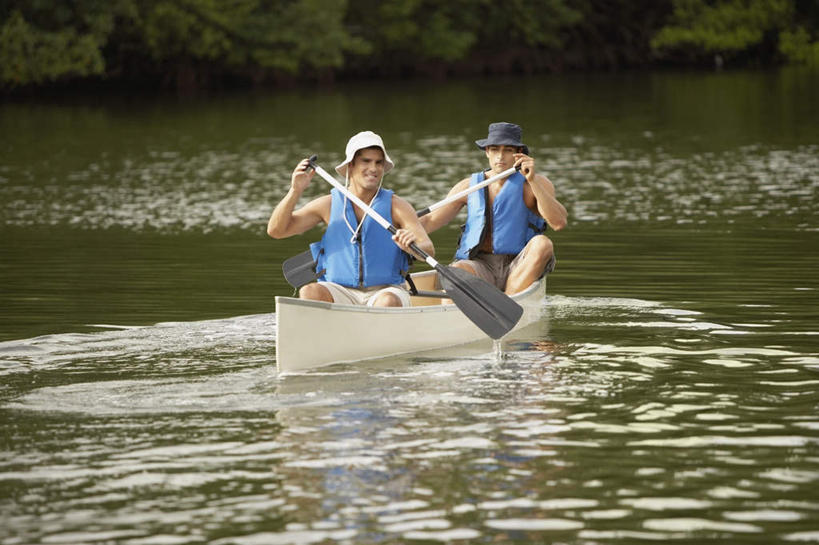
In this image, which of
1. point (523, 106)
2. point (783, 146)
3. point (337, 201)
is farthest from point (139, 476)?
point (523, 106)

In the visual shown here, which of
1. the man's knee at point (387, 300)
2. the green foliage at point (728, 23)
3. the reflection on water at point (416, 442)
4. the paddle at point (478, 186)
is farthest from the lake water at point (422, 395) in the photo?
the green foliage at point (728, 23)

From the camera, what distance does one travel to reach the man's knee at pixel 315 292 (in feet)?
32.8

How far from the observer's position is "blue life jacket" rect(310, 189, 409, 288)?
10.3 meters

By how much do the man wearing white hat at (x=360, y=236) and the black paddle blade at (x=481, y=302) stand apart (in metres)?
0.30

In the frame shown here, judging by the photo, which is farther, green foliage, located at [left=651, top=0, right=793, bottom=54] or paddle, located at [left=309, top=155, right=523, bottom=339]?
green foliage, located at [left=651, top=0, right=793, bottom=54]

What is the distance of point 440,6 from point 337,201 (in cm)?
6534

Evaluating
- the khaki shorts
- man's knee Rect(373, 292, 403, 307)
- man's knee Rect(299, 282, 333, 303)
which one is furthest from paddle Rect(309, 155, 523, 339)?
the khaki shorts

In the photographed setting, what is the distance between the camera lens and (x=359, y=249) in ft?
34.0

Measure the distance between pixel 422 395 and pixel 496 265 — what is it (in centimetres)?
294

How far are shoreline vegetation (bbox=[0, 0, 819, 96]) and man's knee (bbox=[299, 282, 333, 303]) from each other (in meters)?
41.1

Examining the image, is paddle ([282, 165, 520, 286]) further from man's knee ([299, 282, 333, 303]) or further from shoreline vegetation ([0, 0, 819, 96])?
shoreline vegetation ([0, 0, 819, 96])

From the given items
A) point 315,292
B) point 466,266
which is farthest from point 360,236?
point 466,266

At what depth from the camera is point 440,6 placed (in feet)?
245

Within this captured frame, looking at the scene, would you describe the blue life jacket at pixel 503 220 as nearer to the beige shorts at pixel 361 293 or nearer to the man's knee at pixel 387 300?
the beige shorts at pixel 361 293
